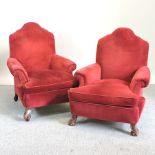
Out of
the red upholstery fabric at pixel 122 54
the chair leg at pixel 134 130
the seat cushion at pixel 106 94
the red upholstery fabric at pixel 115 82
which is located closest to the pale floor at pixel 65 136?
the chair leg at pixel 134 130

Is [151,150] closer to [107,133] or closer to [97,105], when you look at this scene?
[107,133]

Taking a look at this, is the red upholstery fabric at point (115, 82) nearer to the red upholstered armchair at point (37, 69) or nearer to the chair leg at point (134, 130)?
the chair leg at point (134, 130)

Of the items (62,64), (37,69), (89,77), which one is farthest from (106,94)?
(37,69)

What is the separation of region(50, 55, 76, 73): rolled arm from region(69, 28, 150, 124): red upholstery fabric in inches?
11.2

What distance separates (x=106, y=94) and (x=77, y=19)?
1.82 meters

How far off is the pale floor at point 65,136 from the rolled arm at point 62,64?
50 cm

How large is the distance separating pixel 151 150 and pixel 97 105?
62 cm

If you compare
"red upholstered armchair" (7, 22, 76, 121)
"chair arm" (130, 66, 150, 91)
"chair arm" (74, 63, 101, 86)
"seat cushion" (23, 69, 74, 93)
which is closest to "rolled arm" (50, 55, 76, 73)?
"red upholstered armchair" (7, 22, 76, 121)

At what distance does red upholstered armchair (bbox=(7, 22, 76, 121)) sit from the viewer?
2.77m

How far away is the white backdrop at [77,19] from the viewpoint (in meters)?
3.87

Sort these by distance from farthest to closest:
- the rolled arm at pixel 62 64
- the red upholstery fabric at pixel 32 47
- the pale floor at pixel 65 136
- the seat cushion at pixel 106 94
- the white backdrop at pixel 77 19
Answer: the white backdrop at pixel 77 19 < the red upholstery fabric at pixel 32 47 < the rolled arm at pixel 62 64 < the seat cushion at pixel 106 94 < the pale floor at pixel 65 136

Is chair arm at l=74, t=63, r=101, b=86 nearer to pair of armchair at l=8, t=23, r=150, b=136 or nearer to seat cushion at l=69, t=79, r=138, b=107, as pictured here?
pair of armchair at l=8, t=23, r=150, b=136

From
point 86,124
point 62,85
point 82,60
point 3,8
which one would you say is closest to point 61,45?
point 82,60

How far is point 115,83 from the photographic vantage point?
272 cm
